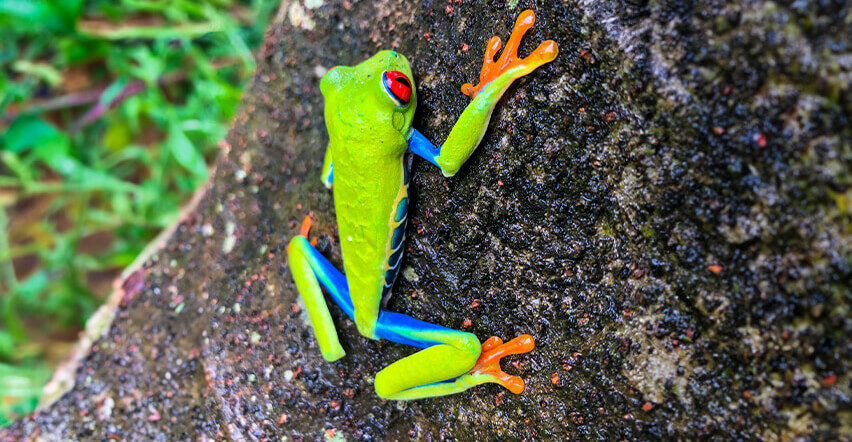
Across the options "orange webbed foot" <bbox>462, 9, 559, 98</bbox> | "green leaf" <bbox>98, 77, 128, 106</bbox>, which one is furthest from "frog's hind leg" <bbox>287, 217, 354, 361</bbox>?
"green leaf" <bbox>98, 77, 128, 106</bbox>

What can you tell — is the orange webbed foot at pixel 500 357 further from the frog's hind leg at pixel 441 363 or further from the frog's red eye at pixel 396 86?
the frog's red eye at pixel 396 86

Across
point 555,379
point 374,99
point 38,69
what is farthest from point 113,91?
point 555,379

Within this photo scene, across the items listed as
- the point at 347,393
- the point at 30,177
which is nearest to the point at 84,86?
the point at 30,177

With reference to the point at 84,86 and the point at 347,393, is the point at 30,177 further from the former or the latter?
the point at 347,393

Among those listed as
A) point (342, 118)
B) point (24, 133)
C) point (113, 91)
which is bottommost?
point (24, 133)

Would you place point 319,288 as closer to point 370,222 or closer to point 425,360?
point 370,222

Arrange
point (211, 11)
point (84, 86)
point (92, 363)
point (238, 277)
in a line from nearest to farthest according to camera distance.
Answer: point (238, 277) → point (92, 363) → point (211, 11) → point (84, 86)
